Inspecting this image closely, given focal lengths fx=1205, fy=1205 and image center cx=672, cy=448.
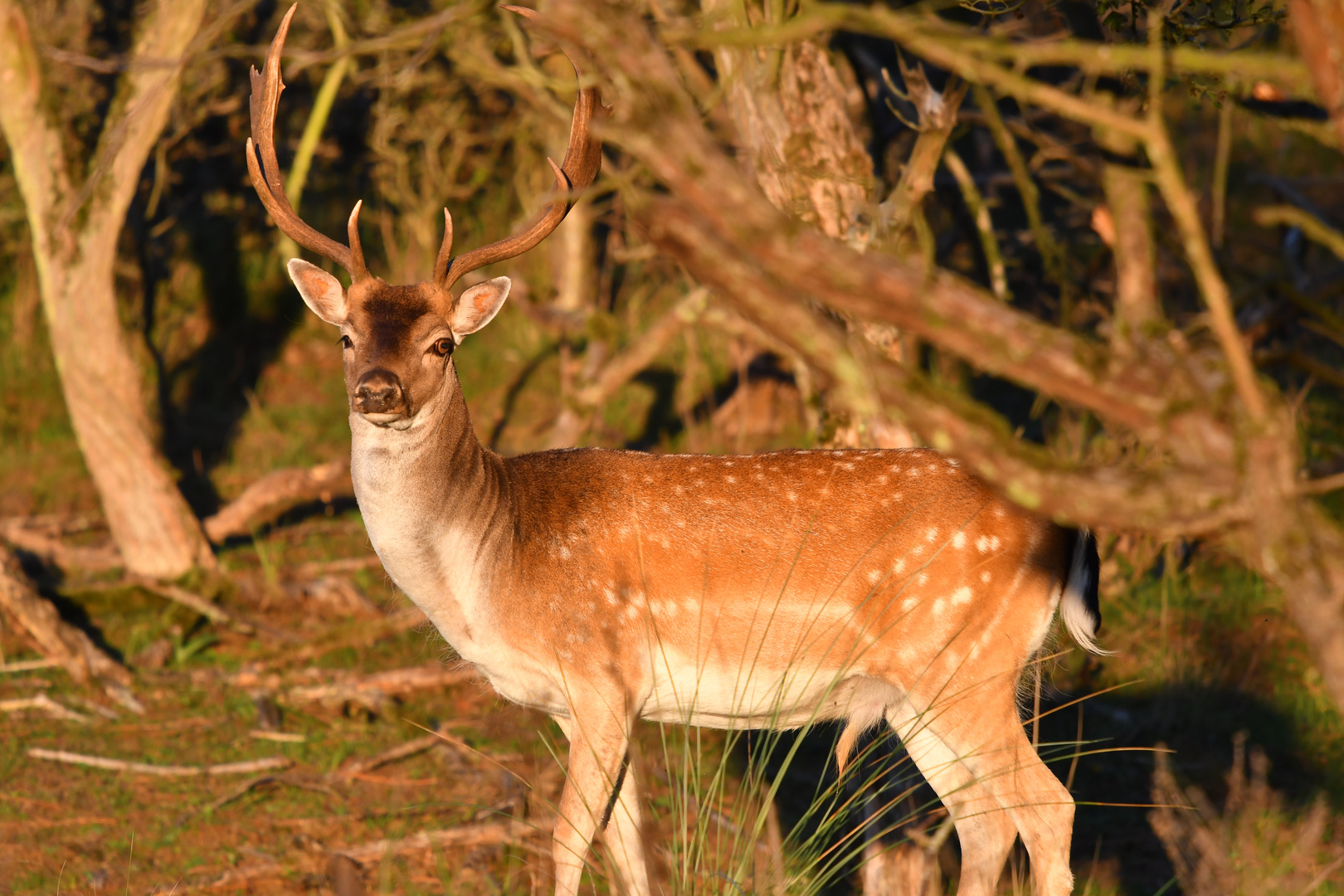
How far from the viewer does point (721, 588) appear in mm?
4066

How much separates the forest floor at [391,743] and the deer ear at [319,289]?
1192 mm

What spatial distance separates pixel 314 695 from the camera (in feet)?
20.0

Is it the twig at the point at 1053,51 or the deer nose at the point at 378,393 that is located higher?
the twig at the point at 1053,51

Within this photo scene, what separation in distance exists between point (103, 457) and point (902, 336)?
190 inches

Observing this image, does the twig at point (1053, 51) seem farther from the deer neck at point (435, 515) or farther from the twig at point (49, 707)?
the twig at point (49, 707)

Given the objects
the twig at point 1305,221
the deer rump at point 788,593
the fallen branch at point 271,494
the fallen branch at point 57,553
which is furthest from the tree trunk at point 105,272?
the twig at point 1305,221

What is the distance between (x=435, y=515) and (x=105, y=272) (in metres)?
4.22

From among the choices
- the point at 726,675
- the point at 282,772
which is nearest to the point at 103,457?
the point at 282,772

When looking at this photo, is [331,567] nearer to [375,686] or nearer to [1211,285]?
[375,686]

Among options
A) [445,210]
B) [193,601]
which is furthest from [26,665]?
[445,210]

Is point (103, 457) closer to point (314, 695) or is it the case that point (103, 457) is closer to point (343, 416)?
point (314, 695)

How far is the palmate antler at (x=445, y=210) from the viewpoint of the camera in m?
4.18

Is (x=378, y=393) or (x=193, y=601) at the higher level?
(x=378, y=393)

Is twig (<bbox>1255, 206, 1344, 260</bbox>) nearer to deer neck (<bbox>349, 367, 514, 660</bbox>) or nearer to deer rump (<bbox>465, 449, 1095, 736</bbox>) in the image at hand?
deer rump (<bbox>465, 449, 1095, 736</bbox>)
